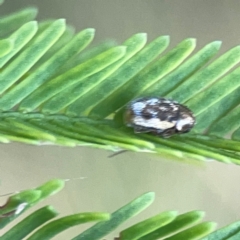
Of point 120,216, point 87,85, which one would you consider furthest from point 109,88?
point 120,216

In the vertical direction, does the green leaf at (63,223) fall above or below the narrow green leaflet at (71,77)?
below

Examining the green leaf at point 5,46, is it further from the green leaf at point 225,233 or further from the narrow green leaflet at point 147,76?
the green leaf at point 225,233

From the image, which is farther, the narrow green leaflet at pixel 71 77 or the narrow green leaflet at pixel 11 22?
the narrow green leaflet at pixel 11 22

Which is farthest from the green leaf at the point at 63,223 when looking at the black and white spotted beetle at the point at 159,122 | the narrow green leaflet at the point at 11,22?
the narrow green leaflet at the point at 11,22

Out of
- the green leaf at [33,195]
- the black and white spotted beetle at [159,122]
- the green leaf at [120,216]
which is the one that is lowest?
the green leaf at [120,216]

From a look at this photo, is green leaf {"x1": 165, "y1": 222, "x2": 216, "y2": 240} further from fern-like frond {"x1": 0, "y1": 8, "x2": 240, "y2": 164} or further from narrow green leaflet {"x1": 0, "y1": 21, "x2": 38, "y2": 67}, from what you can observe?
narrow green leaflet {"x1": 0, "y1": 21, "x2": 38, "y2": 67}

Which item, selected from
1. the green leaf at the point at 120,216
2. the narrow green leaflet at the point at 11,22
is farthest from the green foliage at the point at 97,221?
the narrow green leaflet at the point at 11,22
